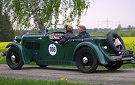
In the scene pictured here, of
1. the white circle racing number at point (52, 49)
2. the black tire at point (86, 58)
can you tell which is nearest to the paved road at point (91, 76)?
the black tire at point (86, 58)

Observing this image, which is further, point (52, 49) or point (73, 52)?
point (52, 49)

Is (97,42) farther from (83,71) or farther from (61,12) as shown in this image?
(61,12)

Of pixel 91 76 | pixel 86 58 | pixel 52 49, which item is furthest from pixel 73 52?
pixel 91 76

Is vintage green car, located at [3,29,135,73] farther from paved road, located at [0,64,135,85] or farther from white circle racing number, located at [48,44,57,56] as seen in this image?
paved road, located at [0,64,135,85]

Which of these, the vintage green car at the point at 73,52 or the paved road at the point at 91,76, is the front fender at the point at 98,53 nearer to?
the vintage green car at the point at 73,52

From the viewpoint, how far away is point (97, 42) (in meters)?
8.73

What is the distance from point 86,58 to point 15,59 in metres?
3.23

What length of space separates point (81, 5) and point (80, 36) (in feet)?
27.7

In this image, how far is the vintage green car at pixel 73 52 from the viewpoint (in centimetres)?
864

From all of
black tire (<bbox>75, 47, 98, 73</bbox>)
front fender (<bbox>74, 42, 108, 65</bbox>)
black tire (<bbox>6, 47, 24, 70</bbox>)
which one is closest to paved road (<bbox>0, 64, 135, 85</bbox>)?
black tire (<bbox>75, 47, 98, 73</bbox>)

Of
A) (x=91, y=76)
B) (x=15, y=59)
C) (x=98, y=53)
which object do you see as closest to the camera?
(x=91, y=76)

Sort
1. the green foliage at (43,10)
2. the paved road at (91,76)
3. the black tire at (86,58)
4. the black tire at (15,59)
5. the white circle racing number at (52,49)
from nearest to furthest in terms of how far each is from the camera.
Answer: the paved road at (91,76) < the black tire at (86,58) < the white circle racing number at (52,49) < the black tire at (15,59) < the green foliage at (43,10)

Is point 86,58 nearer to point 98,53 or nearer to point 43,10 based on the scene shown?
point 98,53

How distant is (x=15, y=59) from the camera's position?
10.8 meters
